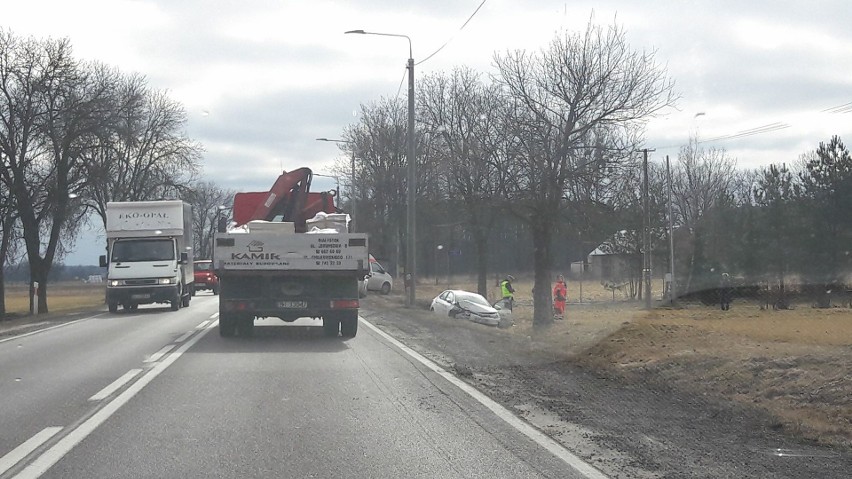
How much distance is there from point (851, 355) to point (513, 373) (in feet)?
14.2

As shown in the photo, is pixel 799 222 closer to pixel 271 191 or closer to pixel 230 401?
pixel 271 191

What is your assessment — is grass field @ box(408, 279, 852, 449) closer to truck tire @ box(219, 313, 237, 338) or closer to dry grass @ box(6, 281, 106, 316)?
truck tire @ box(219, 313, 237, 338)

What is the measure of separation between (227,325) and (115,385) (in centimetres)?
706

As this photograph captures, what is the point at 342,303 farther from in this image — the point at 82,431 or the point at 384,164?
the point at 384,164

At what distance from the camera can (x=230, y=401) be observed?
34.6 feet

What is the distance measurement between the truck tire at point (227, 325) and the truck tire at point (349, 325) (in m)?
2.12

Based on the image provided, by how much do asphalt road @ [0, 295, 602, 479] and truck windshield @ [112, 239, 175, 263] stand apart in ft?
48.5

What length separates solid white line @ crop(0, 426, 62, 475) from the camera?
24.1ft

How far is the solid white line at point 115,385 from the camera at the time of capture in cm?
1095

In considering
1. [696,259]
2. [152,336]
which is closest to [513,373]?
[152,336]

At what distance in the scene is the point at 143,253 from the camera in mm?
31344

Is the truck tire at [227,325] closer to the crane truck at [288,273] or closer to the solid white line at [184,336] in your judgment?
the crane truck at [288,273]

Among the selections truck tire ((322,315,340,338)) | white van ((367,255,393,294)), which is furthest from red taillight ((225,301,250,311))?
white van ((367,255,393,294))

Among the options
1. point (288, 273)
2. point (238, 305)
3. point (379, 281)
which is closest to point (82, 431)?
point (288, 273)
